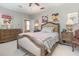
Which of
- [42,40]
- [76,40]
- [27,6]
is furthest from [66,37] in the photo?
[27,6]

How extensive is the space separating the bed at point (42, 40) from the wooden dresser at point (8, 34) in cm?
9

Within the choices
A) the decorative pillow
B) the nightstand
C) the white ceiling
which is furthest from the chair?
the white ceiling

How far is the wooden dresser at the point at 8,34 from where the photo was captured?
5.22 ft

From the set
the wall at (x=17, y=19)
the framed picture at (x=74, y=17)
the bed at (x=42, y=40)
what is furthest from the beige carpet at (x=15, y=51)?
the framed picture at (x=74, y=17)

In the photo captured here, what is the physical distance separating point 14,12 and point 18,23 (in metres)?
0.22

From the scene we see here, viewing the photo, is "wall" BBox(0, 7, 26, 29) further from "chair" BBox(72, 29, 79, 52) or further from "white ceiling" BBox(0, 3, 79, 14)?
"chair" BBox(72, 29, 79, 52)

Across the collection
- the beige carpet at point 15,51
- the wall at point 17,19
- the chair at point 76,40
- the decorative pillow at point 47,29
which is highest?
the wall at point 17,19

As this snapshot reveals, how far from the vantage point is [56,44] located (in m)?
1.71

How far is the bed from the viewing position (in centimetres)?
152

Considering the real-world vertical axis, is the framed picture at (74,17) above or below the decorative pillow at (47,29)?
above

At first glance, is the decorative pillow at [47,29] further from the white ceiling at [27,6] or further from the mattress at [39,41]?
the white ceiling at [27,6]

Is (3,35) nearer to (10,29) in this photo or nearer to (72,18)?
(10,29)

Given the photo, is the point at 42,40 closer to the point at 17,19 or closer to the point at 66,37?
the point at 66,37

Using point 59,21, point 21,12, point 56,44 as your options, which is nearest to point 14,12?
point 21,12
